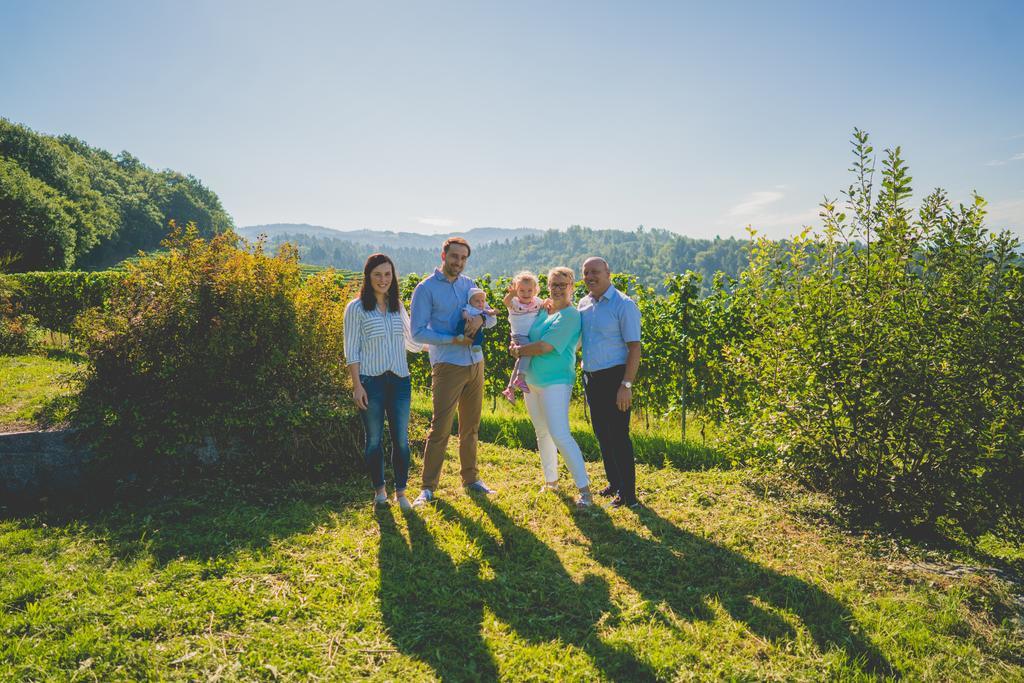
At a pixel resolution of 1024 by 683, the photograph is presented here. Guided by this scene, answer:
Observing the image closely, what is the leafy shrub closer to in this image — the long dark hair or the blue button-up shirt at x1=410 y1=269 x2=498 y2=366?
the blue button-up shirt at x1=410 y1=269 x2=498 y2=366

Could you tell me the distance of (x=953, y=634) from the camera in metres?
3.42

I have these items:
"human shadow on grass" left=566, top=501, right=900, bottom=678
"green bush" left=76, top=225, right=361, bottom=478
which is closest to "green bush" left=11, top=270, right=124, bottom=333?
"green bush" left=76, top=225, right=361, bottom=478

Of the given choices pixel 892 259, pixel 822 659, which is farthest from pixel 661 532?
pixel 892 259

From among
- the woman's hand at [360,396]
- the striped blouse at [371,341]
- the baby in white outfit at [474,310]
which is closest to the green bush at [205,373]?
the woman's hand at [360,396]

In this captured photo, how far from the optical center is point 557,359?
5.14 meters

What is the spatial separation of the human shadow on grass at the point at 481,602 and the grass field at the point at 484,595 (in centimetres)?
1

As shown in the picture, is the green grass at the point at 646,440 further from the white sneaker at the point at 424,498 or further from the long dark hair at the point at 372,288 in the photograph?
the long dark hair at the point at 372,288

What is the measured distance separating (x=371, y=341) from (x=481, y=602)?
2.42 metres

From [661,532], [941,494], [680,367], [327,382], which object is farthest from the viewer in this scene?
[680,367]

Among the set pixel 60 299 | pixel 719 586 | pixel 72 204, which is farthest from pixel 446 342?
pixel 72 204

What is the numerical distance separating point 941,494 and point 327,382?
6.77m

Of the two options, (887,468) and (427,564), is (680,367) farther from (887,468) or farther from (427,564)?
(427,564)

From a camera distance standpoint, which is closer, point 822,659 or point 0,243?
point 822,659

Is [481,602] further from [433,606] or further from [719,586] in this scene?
[719,586]
